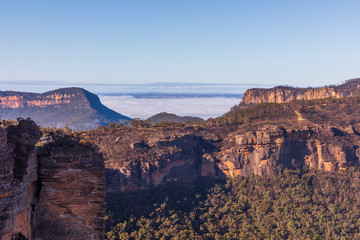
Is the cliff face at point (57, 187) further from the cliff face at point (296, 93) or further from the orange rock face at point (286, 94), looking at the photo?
the orange rock face at point (286, 94)

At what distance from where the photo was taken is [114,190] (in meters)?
52.8

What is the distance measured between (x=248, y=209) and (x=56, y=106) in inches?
6519

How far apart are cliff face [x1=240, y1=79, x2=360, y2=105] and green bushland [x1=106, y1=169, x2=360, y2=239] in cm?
7665

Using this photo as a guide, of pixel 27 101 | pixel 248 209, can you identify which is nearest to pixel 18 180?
pixel 248 209

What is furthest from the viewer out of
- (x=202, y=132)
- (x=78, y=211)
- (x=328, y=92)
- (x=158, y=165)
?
(x=328, y=92)

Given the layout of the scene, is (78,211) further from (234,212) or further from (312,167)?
(312,167)

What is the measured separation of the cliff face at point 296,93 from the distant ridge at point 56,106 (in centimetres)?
7584

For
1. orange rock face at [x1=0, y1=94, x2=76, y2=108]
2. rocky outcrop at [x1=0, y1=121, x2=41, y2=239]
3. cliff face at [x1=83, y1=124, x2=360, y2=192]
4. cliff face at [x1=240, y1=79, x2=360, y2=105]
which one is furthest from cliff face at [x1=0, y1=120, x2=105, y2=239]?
orange rock face at [x1=0, y1=94, x2=76, y2=108]

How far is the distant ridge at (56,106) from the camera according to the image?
591 ft

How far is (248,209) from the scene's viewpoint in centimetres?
5288

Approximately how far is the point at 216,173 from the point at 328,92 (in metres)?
92.1

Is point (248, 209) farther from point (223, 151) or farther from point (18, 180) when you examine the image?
point (18, 180)

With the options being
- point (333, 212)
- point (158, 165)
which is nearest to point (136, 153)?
point (158, 165)

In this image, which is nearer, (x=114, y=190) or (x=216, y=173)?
(x=114, y=190)
